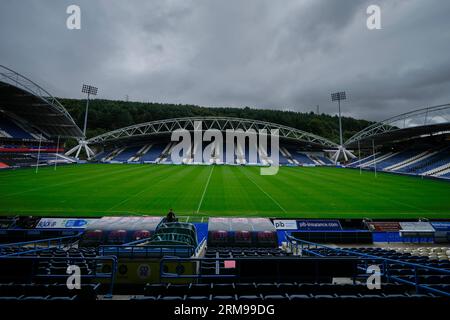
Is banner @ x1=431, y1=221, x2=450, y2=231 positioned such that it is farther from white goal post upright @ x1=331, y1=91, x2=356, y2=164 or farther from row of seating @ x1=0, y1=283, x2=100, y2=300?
white goal post upright @ x1=331, y1=91, x2=356, y2=164

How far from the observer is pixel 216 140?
79062mm

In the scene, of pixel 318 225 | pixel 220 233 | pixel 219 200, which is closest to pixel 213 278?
pixel 220 233

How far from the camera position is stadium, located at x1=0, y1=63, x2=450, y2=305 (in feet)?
13.1

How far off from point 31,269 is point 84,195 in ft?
72.2

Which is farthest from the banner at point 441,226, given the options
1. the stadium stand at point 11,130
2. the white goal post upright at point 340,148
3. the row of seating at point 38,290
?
the stadium stand at point 11,130

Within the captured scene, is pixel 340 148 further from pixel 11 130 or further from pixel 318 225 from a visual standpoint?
pixel 11 130

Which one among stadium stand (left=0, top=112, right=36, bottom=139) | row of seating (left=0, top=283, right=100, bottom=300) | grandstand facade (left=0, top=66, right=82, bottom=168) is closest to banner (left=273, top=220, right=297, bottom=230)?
row of seating (left=0, top=283, right=100, bottom=300)

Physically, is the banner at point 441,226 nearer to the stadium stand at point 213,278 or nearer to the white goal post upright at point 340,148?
the stadium stand at point 213,278

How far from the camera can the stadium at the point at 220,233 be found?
3.99 meters

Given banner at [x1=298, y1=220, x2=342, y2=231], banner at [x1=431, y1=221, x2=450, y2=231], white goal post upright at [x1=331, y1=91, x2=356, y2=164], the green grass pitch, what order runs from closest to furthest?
banner at [x1=431, y1=221, x2=450, y2=231] → banner at [x1=298, y1=220, x2=342, y2=231] → the green grass pitch → white goal post upright at [x1=331, y1=91, x2=356, y2=164]

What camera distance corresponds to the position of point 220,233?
1177 cm

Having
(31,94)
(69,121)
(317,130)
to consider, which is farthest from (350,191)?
(317,130)

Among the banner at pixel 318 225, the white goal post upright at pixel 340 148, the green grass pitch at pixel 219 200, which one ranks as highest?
the white goal post upright at pixel 340 148
